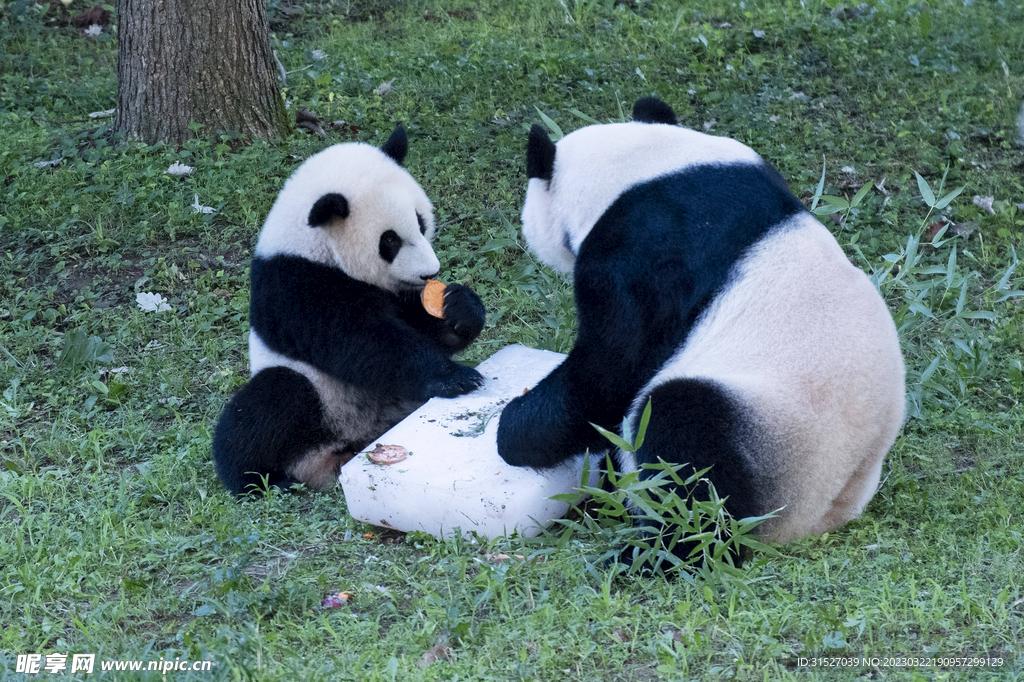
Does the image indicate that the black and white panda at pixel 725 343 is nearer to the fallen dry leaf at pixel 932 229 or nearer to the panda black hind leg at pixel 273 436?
the panda black hind leg at pixel 273 436

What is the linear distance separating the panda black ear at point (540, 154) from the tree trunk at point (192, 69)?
3.46 meters

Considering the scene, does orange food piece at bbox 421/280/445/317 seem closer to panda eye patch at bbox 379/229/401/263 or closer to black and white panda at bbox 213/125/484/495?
black and white panda at bbox 213/125/484/495

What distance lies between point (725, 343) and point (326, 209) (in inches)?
61.8

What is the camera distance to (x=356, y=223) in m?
3.60

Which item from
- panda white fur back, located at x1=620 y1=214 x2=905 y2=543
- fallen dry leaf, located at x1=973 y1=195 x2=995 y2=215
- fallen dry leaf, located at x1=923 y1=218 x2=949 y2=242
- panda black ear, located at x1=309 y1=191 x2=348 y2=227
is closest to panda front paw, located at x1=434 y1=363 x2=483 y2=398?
panda black ear, located at x1=309 y1=191 x2=348 y2=227

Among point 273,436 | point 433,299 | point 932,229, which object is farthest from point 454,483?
point 932,229

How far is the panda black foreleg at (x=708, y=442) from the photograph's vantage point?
2654 millimetres

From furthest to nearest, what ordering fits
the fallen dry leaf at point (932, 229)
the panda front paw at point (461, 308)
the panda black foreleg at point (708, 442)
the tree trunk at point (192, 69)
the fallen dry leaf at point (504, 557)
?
the tree trunk at point (192, 69)
the fallen dry leaf at point (932, 229)
the panda front paw at point (461, 308)
the fallen dry leaf at point (504, 557)
the panda black foreleg at point (708, 442)

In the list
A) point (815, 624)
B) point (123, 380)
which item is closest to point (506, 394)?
point (815, 624)

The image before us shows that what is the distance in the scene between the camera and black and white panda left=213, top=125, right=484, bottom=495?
3510 mm

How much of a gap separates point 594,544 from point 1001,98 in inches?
205

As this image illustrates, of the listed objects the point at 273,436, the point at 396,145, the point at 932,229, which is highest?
the point at 396,145

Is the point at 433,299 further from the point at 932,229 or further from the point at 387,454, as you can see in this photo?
the point at 932,229

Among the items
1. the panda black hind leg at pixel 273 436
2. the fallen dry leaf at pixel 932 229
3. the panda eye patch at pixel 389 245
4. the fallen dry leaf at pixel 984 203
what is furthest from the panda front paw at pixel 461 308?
the fallen dry leaf at pixel 984 203
